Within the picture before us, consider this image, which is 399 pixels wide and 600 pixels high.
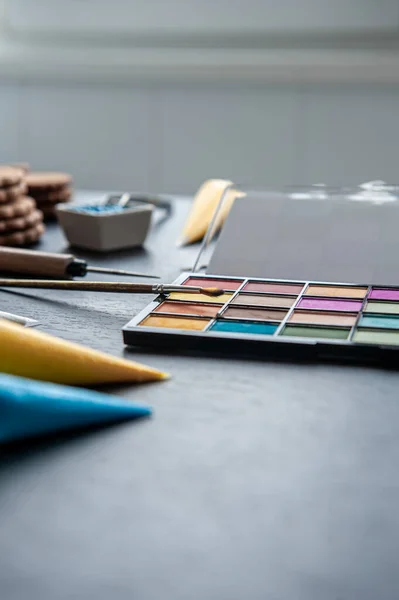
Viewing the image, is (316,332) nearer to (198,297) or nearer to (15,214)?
(198,297)

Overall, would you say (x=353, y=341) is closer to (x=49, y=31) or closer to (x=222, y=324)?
(x=222, y=324)

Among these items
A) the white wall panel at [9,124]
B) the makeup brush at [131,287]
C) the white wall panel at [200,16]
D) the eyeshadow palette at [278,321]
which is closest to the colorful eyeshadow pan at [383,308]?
the eyeshadow palette at [278,321]

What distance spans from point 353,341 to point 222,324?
0.09m

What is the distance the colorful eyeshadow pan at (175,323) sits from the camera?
1.68 ft

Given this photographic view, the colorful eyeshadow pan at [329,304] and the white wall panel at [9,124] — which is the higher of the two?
the white wall panel at [9,124]

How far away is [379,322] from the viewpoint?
51 cm

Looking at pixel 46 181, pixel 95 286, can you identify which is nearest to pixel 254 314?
pixel 95 286

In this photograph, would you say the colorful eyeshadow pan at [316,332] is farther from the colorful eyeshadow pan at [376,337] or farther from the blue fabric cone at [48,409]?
the blue fabric cone at [48,409]

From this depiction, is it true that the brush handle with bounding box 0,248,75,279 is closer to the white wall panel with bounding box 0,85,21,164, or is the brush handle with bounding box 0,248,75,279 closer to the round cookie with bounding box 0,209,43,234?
the round cookie with bounding box 0,209,43,234

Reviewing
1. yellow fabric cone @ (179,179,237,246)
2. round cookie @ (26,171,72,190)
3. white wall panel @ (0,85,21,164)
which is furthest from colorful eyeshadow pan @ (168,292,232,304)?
white wall panel @ (0,85,21,164)

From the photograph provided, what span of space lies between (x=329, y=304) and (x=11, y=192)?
400mm

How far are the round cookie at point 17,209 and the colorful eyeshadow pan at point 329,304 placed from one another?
0.37 m

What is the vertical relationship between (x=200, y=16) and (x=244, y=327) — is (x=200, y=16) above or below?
above

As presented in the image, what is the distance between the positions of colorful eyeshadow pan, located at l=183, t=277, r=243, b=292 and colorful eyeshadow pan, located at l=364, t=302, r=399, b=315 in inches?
3.9
